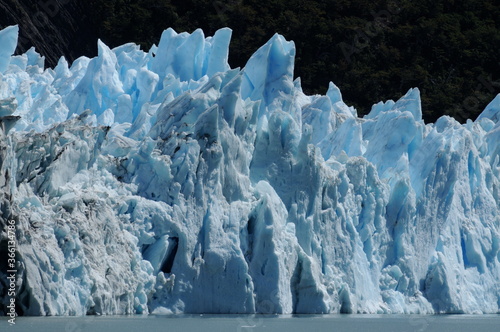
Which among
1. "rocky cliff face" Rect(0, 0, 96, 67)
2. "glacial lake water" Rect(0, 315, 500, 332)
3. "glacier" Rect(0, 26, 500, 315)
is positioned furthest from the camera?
"rocky cliff face" Rect(0, 0, 96, 67)

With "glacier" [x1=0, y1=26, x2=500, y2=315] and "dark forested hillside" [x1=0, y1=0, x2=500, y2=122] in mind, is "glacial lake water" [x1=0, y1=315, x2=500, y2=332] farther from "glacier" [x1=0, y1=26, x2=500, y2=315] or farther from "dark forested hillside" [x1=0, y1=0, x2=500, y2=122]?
"dark forested hillside" [x1=0, y1=0, x2=500, y2=122]

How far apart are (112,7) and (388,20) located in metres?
9.43

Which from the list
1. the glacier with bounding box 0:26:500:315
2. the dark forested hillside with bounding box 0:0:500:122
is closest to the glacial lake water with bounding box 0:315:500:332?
the glacier with bounding box 0:26:500:315

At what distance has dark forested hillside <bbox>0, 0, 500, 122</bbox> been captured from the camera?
37.7 meters

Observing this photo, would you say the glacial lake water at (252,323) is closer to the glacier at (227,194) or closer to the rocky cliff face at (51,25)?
the glacier at (227,194)

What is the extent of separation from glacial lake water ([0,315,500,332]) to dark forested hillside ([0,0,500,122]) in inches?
730

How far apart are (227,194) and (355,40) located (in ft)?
69.5

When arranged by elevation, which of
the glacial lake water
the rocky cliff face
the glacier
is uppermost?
the rocky cliff face

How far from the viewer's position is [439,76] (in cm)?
3850

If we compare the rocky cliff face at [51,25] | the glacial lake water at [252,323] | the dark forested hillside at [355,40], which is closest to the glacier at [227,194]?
the glacial lake water at [252,323]

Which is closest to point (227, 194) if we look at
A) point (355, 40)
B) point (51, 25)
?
point (51, 25)

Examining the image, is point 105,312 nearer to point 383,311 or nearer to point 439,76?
point 383,311

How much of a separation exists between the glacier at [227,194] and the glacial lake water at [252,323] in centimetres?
43

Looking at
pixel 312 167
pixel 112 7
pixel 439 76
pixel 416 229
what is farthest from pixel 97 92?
pixel 439 76
